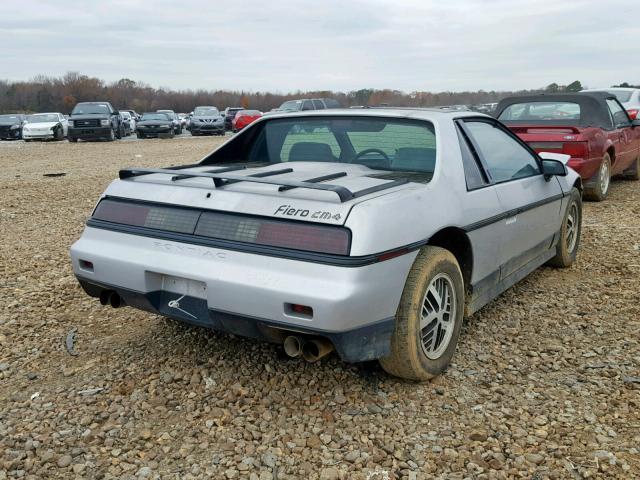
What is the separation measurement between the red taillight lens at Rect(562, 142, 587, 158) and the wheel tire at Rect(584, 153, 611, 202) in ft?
2.16

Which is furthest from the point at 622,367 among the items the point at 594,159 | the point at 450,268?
the point at 594,159

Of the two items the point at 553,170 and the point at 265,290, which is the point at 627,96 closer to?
the point at 553,170

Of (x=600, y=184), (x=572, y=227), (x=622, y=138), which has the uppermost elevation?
(x=622, y=138)

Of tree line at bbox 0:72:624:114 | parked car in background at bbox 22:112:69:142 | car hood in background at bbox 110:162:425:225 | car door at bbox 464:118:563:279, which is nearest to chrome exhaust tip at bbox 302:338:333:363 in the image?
car hood in background at bbox 110:162:425:225

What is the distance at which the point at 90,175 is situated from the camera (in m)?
12.6

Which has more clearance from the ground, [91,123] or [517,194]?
[517,194]

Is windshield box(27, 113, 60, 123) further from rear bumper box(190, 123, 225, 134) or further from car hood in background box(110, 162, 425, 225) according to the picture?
car hood in background box(110, 162, 425, 225)

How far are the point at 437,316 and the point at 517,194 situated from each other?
1265 millimetres

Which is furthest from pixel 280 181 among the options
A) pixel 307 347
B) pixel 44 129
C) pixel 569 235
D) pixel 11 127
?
pixel 11 127

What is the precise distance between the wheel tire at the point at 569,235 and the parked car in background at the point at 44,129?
81.0 feet

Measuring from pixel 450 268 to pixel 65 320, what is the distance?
8.54ft

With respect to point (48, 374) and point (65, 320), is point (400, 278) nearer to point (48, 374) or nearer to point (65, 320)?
point (48, 374)

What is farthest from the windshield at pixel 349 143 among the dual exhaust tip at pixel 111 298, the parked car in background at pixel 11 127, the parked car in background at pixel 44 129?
the parked car in background at pixel 11 127

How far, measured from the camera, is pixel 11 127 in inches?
1142
